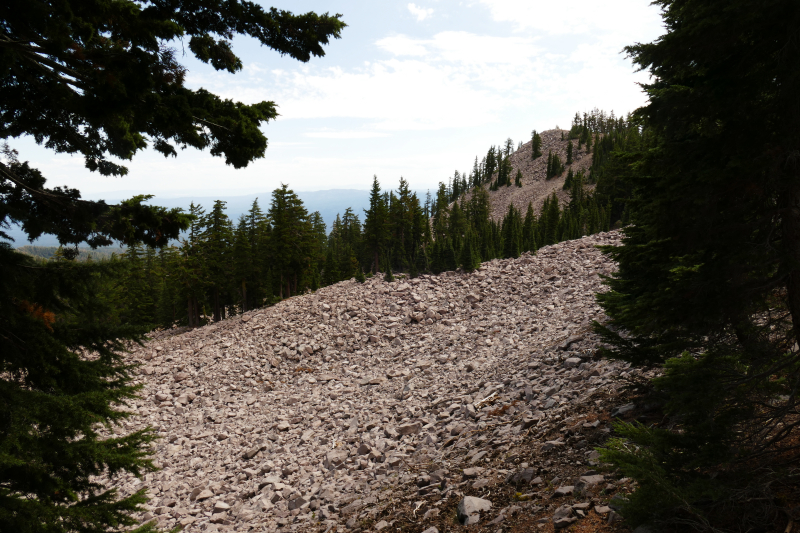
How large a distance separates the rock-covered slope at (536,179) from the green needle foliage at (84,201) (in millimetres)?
95544

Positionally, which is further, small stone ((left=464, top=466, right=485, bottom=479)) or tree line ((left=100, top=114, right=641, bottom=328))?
tree line ((left=100, top=114, right=641, bottom=328))

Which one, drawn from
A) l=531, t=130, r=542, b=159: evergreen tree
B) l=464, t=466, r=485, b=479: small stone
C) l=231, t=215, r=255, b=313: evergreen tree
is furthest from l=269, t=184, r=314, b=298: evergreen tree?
l=531, t=130, r=542, b=159: evergreen tree

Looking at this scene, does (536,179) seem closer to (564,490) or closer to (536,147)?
(536,147)

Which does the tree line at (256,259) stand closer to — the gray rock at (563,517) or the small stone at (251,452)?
the small stone at (251,452)

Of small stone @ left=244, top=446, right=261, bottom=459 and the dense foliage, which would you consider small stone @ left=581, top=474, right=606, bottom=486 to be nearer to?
the dense foliage

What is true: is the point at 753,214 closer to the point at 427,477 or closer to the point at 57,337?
the point at 427,477

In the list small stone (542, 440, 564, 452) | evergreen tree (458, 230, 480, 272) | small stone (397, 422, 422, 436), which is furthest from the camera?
evergreen tree (458, 230, 480, 272)

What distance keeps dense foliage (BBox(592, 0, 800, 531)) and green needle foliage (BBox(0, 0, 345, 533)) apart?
443 cm

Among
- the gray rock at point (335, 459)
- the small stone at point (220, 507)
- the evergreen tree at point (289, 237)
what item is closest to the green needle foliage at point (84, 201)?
the small stone at point (220, 507)

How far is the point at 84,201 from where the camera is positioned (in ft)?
19.1

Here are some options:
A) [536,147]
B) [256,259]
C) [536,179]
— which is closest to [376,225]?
[256,259]

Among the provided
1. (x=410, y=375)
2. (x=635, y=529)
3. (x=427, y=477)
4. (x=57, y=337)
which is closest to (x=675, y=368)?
(x=635, y=529)

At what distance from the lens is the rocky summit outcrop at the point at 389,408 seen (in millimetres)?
8375

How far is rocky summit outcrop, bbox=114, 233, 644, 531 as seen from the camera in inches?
330
